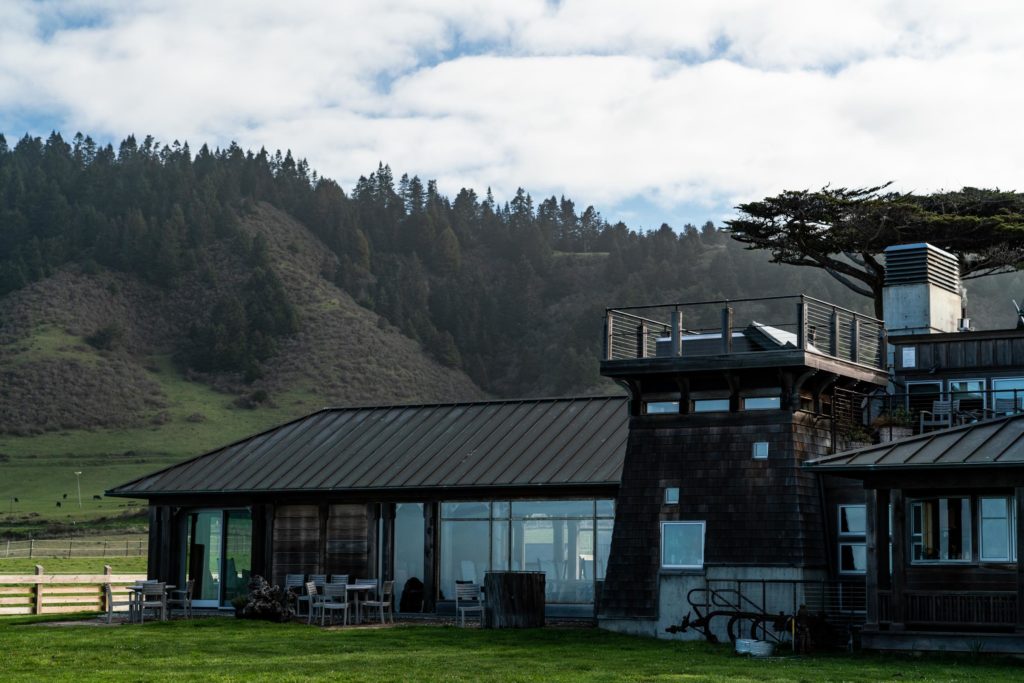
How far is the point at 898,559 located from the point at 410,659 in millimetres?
8053

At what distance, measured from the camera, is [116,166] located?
639 ft

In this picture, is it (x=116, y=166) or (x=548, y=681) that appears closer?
(x=548, y=681)

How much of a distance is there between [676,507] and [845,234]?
684 inches

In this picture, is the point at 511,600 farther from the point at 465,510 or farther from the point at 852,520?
the point at 852,520

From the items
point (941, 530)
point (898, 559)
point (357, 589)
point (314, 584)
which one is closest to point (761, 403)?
point (941, 530)

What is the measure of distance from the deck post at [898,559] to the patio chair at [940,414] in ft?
14.4

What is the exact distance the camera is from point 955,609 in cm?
2409

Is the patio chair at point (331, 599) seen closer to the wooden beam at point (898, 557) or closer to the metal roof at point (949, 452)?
the metal roof at point (949, 452)

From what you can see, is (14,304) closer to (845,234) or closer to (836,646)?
(845,234)

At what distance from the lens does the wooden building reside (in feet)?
102

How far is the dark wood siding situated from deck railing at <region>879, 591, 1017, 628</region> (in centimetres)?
231

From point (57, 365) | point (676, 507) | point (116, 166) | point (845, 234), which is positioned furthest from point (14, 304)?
point (676, 507)

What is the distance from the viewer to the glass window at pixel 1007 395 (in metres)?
28.8

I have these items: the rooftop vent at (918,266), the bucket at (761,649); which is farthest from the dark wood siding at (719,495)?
the rooftop vent at (918,266)
